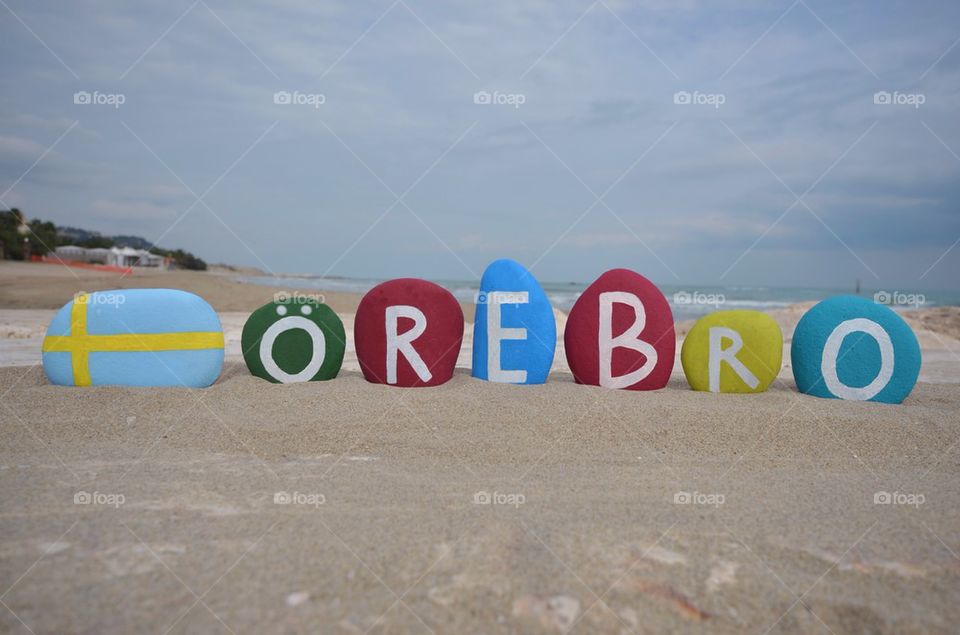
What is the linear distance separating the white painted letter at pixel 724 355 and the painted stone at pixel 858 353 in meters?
0.65

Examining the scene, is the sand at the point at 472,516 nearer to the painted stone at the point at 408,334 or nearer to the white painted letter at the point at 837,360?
the white painted letter at the point at 837,360

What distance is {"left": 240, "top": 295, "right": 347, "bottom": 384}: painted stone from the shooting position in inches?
280

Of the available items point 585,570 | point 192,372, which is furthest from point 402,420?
point 585,570

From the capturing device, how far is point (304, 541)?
3.01 meters

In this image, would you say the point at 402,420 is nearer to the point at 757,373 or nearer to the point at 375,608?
the point at 375,608

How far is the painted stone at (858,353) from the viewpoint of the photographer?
6.74 m

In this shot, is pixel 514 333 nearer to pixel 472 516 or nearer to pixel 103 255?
pixel 472 516

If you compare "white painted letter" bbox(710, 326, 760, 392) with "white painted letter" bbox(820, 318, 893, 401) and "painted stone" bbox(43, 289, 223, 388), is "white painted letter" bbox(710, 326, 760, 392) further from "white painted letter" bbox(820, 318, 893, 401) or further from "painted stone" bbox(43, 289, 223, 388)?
"painted stone" bbox(43, 289, 223, 388)

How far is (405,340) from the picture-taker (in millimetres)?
6992

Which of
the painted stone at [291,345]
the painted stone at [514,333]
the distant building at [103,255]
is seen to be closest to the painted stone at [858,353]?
the painted stone at [514,333]

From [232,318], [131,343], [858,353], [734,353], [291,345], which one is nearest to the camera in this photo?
[131,343]

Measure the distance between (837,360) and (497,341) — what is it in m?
3.46

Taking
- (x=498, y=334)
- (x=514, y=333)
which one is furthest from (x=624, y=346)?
(x=498, y=334)

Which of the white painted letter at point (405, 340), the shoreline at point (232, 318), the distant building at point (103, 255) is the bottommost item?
the shoreline at point (232, 318)
